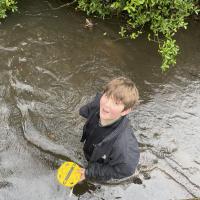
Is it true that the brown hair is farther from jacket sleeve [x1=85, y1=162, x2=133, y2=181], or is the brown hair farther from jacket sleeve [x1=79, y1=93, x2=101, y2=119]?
jacket sleeve [x1=85, y1=162, x2=133, y2=181]

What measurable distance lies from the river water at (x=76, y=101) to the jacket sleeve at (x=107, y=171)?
0.36 m

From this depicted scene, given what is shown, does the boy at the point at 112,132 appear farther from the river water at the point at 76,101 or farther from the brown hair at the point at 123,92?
the river water at the point at 76,101

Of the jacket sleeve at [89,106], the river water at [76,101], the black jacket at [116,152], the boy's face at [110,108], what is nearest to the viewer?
the boy's face at [110,108]

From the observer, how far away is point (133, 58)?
18.0 ft

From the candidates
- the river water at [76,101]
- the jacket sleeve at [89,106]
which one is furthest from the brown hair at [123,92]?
the river water at [76,101]

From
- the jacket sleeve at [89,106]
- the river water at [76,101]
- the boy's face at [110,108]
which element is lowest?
the river water at [76,101]

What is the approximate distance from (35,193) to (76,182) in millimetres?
433

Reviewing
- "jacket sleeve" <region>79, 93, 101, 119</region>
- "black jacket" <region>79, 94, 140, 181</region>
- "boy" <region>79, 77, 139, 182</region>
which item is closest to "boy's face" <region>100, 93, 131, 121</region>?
"boy" <region>79, 77, 139, 182</region>

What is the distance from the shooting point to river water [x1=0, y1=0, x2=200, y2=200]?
393cm

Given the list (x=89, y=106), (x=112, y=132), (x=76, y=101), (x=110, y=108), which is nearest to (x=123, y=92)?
(x=110, y=108)

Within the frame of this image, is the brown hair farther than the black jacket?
No

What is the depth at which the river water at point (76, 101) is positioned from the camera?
3.93 meters

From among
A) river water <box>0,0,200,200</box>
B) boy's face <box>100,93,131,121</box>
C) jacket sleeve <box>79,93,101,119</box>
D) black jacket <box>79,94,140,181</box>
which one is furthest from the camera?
river water <box>0,0,200,200</box>

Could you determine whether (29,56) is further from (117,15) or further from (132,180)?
(132,180)
